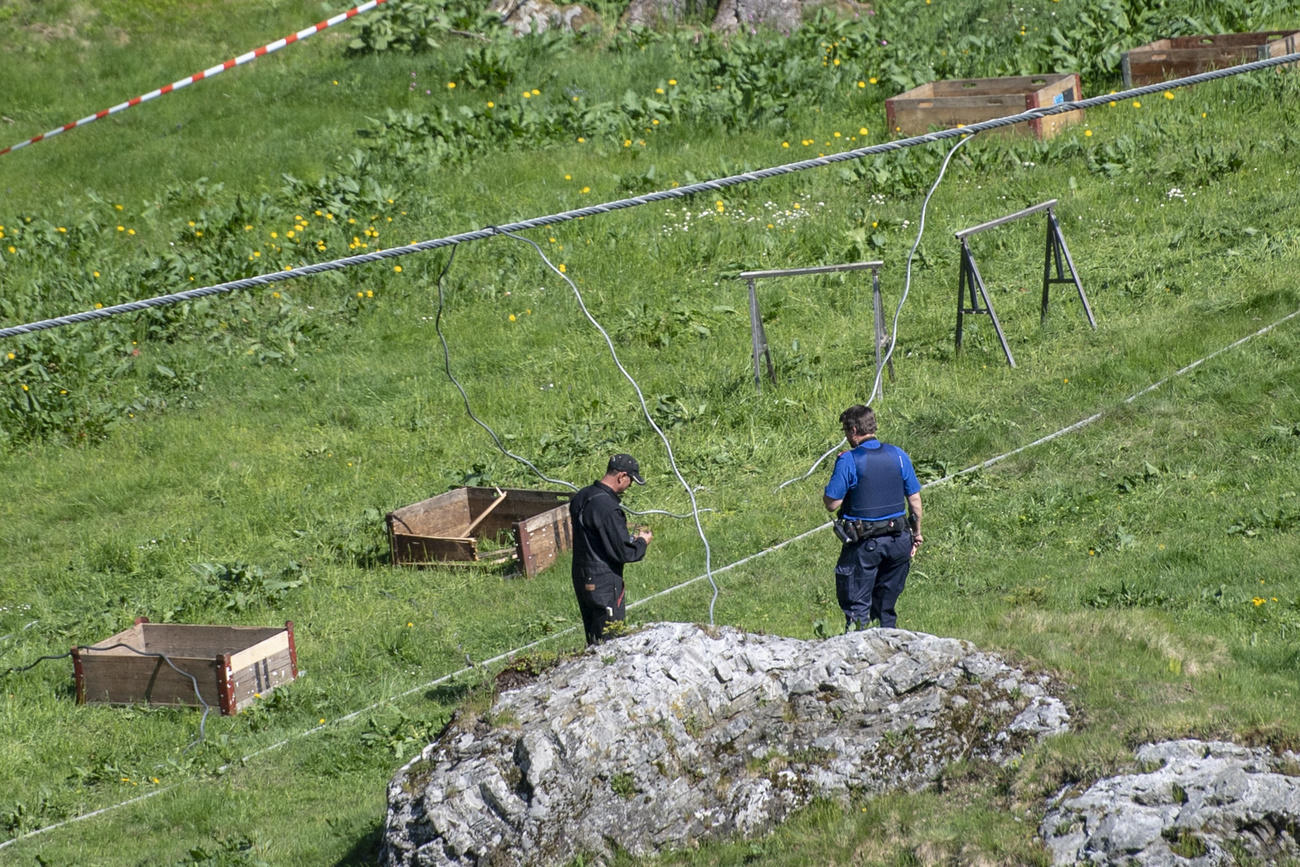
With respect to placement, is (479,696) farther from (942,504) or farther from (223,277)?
(223,277)

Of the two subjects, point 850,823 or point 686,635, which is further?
point 686,635

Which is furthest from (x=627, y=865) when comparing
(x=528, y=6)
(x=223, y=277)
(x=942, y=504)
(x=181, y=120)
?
(x=528, y=6)

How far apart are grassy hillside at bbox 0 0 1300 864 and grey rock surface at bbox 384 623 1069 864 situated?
223 mm

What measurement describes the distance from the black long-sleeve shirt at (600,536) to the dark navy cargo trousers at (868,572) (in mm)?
1238

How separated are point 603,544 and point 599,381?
6282 mm

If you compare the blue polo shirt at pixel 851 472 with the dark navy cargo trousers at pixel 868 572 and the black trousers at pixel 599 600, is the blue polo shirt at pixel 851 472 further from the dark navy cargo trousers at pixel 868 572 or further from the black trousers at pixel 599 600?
the black trousers at pixel 599 600

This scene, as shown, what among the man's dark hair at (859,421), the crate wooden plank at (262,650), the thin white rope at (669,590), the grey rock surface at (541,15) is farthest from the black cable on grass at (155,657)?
the grey rock surface at (541,15)

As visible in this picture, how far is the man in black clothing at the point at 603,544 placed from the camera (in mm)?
8531

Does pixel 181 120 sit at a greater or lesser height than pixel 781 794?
greater

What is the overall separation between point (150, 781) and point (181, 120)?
1544cm

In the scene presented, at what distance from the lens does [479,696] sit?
7145mm

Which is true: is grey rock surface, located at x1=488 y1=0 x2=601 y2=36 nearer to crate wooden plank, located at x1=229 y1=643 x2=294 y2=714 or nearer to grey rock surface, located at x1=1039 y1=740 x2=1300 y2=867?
crate wooden plank, located at x1=229 y1=643 x2=294 y2=714

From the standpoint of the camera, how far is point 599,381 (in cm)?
1473

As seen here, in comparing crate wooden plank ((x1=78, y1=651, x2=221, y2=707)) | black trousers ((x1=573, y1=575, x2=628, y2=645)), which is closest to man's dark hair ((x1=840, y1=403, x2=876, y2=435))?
black trousers ((x1=573, y1=575, x2=628, y2=645))
